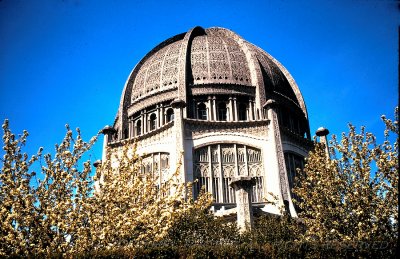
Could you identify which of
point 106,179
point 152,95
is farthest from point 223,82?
point 106,179

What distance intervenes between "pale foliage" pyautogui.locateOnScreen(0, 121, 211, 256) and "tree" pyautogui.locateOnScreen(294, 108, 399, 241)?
660cm

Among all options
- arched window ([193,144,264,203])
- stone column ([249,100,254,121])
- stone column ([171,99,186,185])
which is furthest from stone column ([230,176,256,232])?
stone column ([249,100,254,121])

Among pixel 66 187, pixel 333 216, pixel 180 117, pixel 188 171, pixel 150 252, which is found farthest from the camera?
pixel 180 117

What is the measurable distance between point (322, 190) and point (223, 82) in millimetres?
19616

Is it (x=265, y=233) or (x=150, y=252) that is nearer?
(x=150, y=252)

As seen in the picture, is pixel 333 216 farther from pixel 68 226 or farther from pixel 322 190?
pixel 68 226

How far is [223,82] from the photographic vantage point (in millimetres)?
34219

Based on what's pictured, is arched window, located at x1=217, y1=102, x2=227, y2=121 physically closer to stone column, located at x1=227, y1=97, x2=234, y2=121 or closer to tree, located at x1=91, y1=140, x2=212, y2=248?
stone column, located at x1=227, y1=97, x2=234, y2=121

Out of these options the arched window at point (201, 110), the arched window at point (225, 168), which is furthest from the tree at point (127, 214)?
the arched window at point (201, 110)

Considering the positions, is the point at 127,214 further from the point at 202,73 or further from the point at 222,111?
the point at 202,73

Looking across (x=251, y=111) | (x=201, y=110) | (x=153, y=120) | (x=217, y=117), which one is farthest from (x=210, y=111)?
(x=153, y=120)

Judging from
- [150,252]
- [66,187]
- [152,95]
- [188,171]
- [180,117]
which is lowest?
[150,252]

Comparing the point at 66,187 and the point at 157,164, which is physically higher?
the point at 157,164

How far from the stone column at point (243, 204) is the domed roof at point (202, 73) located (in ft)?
48.8
